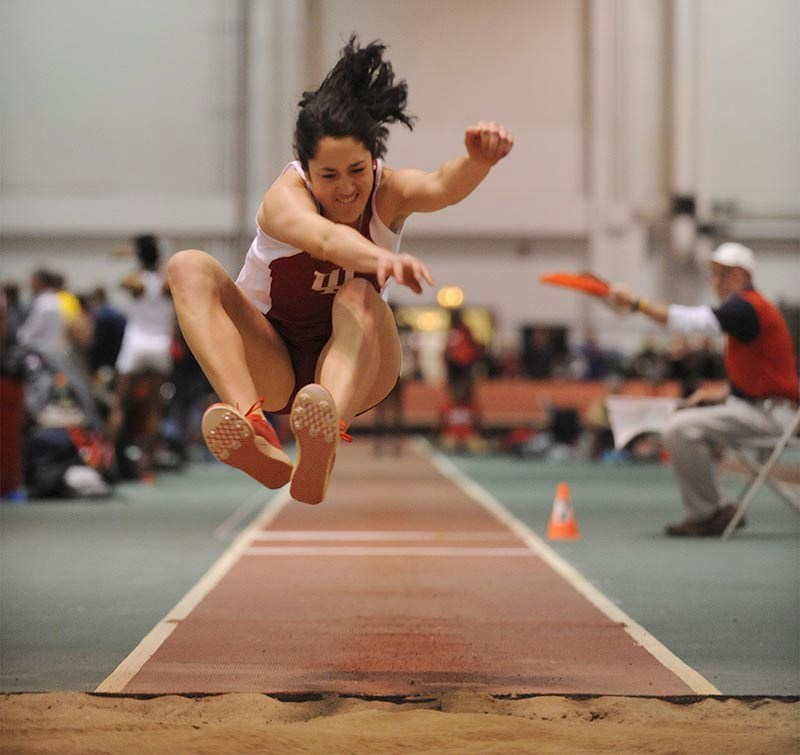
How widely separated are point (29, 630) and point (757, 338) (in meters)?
4.79

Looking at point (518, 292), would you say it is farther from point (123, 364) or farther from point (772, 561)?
point (772, 561)

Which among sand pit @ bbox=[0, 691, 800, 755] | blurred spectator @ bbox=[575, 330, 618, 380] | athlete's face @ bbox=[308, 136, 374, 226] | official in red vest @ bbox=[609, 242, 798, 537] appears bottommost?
blurred spectator @ bbox=[575, 330, 618, 380]

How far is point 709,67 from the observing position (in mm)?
24125

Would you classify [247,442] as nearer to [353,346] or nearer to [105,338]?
[353,346]

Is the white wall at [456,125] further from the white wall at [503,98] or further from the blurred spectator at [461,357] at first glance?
the blurred spectator at [461,357]

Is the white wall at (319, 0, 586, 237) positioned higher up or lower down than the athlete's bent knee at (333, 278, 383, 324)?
higher up

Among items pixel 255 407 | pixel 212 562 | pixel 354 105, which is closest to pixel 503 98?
pixel 212 562

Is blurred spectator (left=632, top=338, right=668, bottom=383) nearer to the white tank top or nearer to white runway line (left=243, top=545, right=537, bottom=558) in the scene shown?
white runway line (left=243, top=545, right=537, bottom=558)

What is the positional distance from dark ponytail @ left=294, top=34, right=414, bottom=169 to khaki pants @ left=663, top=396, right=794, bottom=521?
4396 mm

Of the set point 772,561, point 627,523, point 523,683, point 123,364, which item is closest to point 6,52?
point 123,364

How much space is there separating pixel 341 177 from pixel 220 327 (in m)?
0.57

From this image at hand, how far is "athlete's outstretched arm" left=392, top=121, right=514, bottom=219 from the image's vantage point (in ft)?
12.8

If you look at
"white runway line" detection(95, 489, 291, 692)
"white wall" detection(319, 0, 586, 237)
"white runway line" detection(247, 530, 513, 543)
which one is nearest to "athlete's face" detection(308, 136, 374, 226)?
"white runway line" detection(95, 489, 291, 692)

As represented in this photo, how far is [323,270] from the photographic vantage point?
Answer: 14.1ft
